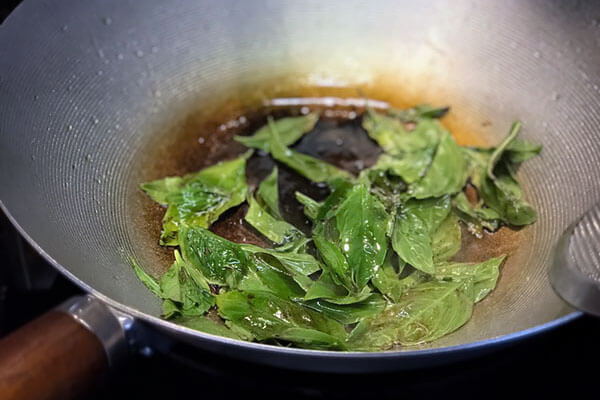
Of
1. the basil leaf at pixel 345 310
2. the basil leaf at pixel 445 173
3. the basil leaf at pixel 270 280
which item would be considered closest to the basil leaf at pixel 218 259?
the basil leaf at pixel 270 280

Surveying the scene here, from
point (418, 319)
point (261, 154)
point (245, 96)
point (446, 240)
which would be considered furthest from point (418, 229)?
point (245, 96)

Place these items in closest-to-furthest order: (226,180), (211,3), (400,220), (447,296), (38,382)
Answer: (38,382) → (447,296) → (400,220) → (226,180) → (211,3)

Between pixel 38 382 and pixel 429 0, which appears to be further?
pixel 429 0

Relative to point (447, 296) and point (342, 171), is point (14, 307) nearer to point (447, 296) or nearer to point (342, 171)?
point (342, 171)

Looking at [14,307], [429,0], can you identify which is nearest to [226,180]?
[14,307]

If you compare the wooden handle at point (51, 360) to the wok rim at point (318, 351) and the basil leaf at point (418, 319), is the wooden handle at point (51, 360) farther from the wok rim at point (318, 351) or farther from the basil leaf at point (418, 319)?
the basil leaf at point (418, 319)

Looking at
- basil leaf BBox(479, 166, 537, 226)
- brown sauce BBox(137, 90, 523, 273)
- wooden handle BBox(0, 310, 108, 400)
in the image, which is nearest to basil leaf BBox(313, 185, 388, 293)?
brown sauce BBox(137, 90, 523, 273)
